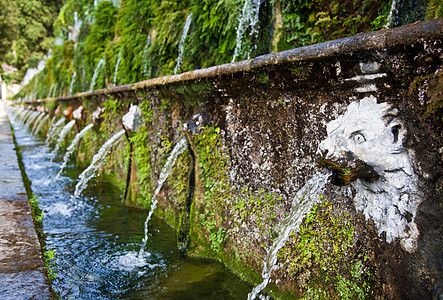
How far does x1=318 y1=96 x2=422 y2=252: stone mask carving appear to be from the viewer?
1.70 metres

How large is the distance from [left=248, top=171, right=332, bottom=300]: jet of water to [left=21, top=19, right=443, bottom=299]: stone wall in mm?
78

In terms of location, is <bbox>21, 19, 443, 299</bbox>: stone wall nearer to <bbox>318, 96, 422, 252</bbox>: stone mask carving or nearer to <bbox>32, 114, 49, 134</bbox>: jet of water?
<bbox>318, 96, 422, 252</bbox>: stone mask carving

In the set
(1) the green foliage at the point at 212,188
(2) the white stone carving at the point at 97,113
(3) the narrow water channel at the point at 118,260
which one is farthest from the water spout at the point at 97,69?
(1) the green foliage at the point at 212,188

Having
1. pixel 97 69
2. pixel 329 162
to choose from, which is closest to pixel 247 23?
pixel 329 162

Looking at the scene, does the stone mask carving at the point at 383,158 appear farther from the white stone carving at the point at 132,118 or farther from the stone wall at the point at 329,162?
the white stone carving at the point at 132,118

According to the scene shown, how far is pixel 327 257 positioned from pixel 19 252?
1979mm

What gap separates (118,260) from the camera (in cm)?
320

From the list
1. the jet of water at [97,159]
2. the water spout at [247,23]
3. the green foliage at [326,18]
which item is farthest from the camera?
the jet of water at [97,159]

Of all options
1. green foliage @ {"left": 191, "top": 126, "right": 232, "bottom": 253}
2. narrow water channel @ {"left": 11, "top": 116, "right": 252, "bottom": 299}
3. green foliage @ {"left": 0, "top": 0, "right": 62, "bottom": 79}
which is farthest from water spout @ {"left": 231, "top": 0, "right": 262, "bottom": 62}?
green foliage @ {"left": 0, "top": 0, "right": 62, "bottom": 79}

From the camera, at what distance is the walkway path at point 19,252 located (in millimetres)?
1815

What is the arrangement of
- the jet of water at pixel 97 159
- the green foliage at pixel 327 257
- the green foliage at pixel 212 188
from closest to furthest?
the green foliage at pixel 327 257
the green foliage at pixel 212 188
the jet of water at pixel 97 159

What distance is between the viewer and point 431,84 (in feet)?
5.09

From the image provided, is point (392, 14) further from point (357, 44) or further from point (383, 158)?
point (383, 158)

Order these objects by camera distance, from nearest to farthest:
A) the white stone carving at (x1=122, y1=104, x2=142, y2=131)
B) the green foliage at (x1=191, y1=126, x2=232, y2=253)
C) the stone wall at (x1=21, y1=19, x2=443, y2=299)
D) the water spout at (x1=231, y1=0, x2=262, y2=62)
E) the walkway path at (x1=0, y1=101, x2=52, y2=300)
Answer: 1. the stone wall at (x1=21, y1=19, x2=443, y2=299)
2. the walkway path at (x1=0, y1=101, x2=52, y2=300)
3. the green foliage at (x1=191, y1=126, x2=232, y2=253)
4. the water spout at (x1=231, y1=0, x2=262, y2=62)
5. the white stone carving at (x1=122, y1=104, x2=142, y2=131)
